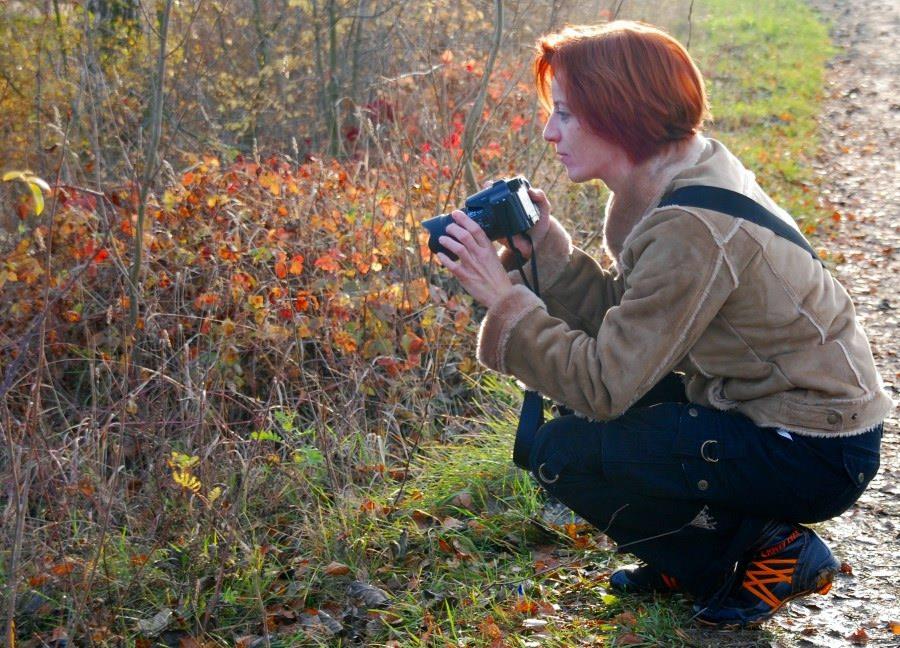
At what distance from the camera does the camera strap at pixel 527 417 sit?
279cm

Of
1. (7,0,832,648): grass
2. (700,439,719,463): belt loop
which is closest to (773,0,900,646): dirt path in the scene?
(7,0,832,648): grass

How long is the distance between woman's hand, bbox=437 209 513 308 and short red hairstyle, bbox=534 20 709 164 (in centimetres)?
38

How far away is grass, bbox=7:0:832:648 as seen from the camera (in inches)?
108

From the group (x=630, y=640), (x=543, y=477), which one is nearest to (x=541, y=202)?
(x=543, y=477)

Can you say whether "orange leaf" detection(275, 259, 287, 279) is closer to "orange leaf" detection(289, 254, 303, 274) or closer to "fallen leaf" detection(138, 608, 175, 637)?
"orange leaf" detection(289, 254, 303, 274)

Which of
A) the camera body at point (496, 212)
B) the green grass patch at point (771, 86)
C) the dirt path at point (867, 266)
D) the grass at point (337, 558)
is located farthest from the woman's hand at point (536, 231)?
the green grass patch at point (771, 86)

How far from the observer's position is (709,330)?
248 cm

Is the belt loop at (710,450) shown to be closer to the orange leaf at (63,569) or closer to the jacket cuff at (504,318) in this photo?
the jacket cuff at (504,318)

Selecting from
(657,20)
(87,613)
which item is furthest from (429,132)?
(657,20)

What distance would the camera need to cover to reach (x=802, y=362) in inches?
95.8

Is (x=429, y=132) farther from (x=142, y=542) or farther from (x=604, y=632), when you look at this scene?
(x=604, y=632)

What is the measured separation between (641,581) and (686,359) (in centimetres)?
64

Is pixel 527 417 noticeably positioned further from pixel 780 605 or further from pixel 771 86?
pixel 771 86

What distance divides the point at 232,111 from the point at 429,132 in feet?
5.95
